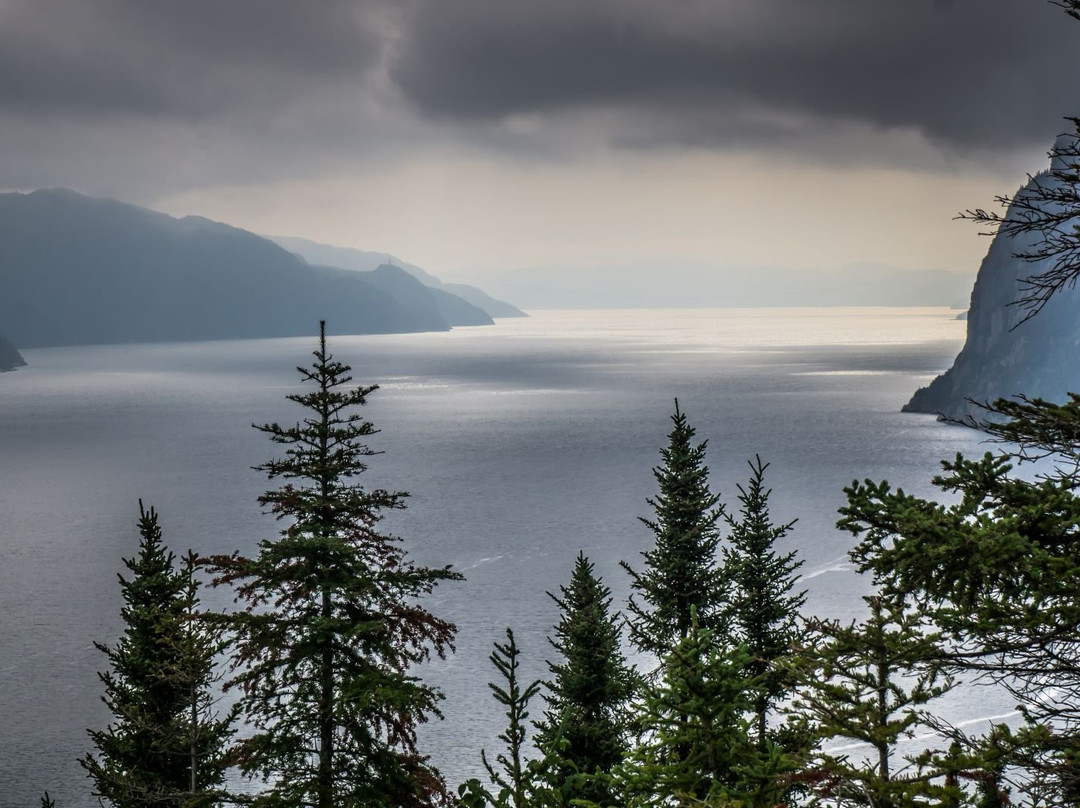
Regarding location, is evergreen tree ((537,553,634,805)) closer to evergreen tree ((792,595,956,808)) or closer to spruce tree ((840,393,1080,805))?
evergreen tree ((792,595,956,808))

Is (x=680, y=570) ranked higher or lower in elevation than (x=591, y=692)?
higher

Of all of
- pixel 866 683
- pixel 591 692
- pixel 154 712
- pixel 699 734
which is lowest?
pixel 591 692

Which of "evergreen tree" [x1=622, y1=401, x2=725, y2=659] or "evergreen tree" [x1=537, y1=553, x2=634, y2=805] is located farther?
"evergreen tree" [x1=622, y1=401, x2=725, y2=659]

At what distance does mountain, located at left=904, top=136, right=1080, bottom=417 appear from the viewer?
170 metres

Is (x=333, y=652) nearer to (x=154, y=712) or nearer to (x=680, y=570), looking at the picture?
(x=154, y=712)

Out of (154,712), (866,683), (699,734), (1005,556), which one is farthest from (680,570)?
(1005,556)

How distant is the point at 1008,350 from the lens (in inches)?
7175

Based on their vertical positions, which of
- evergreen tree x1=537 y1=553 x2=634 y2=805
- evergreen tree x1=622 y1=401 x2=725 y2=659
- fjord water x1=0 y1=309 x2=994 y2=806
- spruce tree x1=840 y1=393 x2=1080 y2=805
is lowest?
fjord water x1=0 y1=309 x2=994 y2=806

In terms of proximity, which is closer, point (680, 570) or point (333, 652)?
point (333, 652)

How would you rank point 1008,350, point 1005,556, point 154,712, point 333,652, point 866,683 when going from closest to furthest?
point 1005,556 < point 866,683 < point 333,652 < point 154,712 < point 1008,350

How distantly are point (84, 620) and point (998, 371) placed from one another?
17028cm

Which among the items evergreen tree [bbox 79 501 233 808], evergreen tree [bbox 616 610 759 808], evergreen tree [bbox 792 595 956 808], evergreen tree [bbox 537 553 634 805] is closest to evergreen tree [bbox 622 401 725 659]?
evergreen tree [bbox 537 553 634 805]

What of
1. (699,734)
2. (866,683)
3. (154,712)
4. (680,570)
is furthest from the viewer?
(680,570)

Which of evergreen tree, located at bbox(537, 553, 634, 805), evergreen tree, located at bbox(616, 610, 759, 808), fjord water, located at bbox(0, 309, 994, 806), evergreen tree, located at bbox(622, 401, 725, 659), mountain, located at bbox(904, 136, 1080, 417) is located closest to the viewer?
evergreen tree, located at bbox(616, 610, 759, 808)
